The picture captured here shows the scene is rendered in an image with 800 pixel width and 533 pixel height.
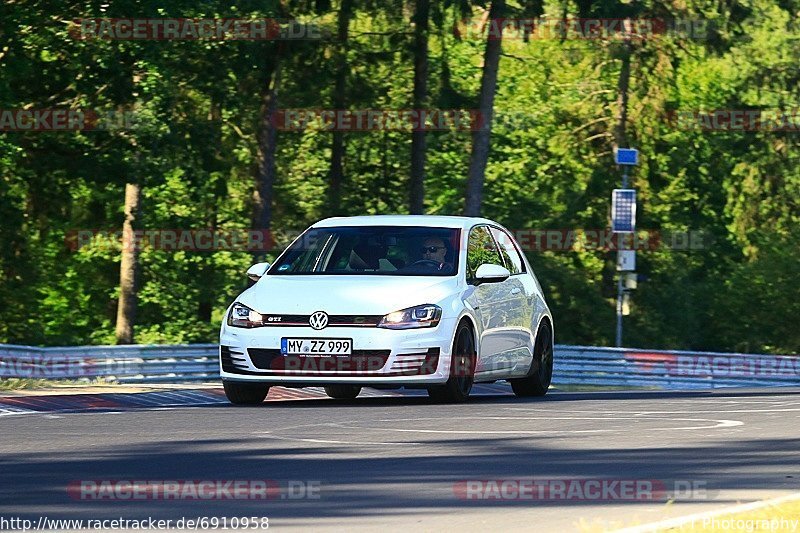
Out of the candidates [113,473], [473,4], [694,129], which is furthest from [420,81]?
[113,473]

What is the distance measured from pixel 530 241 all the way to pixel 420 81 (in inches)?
491

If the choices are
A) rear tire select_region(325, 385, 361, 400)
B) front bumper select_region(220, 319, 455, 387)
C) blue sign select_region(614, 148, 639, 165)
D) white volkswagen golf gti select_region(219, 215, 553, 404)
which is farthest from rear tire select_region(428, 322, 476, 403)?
blue sign select_region(614, 148, 639, 165)

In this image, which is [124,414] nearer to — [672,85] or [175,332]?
[175,332]

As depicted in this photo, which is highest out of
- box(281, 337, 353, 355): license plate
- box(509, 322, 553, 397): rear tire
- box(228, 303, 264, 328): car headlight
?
box(228, 303, 264, 328): car headlight

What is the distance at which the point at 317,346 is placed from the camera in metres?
15.5

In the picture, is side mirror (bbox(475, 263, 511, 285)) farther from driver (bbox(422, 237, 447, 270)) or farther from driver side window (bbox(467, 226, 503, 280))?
driver (bbox(422, 237, 447, 270))

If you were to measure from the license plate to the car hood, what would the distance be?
0.80 ft

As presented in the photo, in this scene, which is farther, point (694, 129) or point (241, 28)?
point (694, 129)

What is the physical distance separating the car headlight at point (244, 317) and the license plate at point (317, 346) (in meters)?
0.37

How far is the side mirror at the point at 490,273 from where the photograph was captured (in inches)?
648

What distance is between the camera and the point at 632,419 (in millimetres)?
14516

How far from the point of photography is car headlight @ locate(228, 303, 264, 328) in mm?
15711
